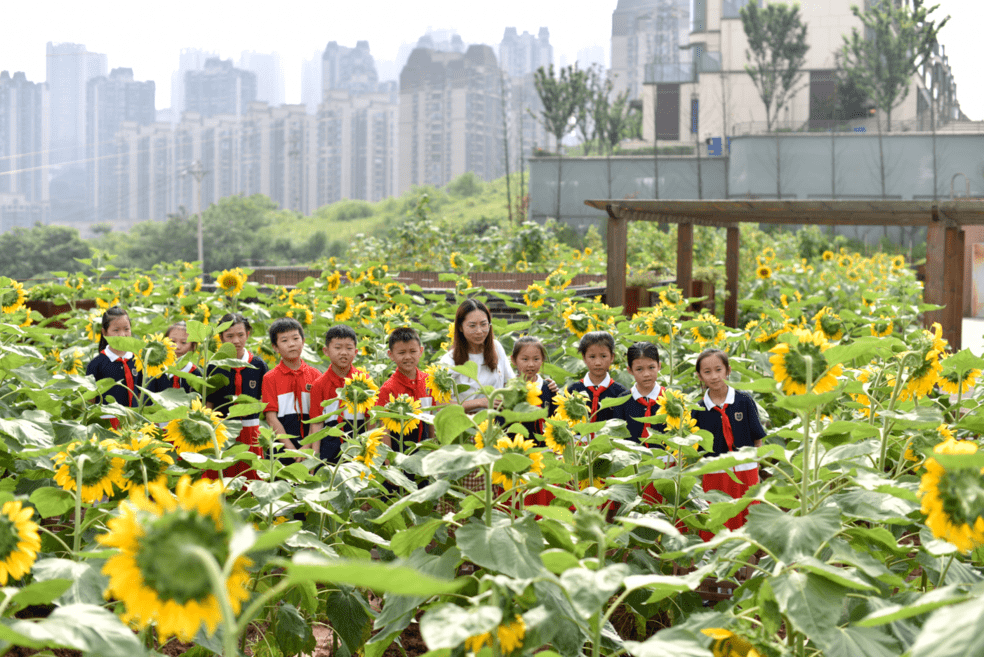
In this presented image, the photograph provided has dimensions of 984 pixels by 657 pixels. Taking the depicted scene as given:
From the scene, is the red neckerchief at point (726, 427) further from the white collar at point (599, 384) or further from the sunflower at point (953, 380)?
the sunflower at point (953, 380)

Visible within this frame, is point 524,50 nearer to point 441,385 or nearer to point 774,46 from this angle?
point 774,46

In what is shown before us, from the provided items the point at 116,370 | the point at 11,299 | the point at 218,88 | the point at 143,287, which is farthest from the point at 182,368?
the point at 218,88

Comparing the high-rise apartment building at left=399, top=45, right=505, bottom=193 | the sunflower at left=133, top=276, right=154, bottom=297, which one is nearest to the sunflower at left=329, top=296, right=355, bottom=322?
the sunflower at left=133, top=276, right=154, bottom=297

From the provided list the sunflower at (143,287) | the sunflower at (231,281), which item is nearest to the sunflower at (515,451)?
the sunflower at (231,281)

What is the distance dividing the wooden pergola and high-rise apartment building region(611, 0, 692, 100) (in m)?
58.7

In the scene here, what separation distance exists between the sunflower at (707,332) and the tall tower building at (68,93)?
368 ft

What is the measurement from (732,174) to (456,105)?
2375 inches

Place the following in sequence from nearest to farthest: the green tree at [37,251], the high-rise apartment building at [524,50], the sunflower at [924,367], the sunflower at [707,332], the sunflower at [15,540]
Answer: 1. the sunflower at [15,540]
2. the sunflower at [924,367]
3. the sunflower at [707,332]
4. the green tree at [37,251]
5. the high-rise apartment building at [524,50]

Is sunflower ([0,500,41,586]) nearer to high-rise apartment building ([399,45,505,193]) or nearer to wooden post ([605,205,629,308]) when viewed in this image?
wooden post ([605,205,629,308])

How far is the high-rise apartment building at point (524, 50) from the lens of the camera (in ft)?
375

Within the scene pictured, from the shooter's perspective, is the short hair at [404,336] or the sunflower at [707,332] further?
the sunflower at [707,332]

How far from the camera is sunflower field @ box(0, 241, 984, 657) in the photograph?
891 mm

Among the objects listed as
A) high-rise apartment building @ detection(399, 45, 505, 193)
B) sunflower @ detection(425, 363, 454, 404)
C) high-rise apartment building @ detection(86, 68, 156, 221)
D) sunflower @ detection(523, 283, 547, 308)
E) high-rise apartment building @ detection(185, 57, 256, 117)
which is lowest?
sunflower @ detection(425, 363, 454, 404)

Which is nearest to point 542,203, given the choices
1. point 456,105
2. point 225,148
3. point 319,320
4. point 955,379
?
point 319,320
